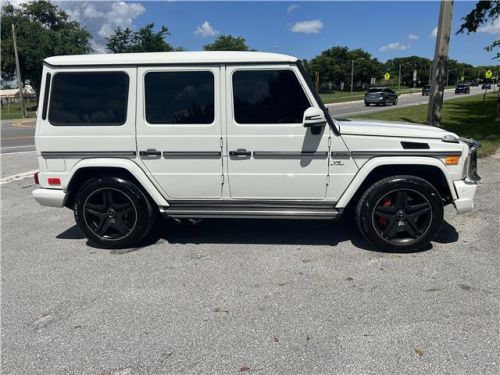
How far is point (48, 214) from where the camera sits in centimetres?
600

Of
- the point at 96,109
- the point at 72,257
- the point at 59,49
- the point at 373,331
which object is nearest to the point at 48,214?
the point at 72,257

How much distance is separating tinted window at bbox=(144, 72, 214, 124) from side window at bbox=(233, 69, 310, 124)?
0.98 feet

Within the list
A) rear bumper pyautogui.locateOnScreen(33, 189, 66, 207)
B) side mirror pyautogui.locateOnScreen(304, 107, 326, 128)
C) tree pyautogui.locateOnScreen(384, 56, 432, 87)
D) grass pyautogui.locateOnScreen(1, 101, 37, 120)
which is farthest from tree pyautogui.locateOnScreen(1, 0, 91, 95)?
tree pyautogui.locateOnScreen(384, 56, 432, 87)

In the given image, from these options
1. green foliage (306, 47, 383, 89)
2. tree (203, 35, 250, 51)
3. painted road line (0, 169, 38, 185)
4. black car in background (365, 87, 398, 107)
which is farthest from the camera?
green foliage (306, 47, 383, 89)

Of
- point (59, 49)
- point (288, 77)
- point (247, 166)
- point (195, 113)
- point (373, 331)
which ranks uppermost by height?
point (59, 49)

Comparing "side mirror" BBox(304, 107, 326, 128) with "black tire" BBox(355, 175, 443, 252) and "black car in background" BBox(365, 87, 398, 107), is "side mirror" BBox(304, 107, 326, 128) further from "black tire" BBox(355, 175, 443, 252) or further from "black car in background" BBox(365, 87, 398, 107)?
"black car in background" BBox(365, 87, 398, 107)

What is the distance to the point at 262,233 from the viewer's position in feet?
16.2

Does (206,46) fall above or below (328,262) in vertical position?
above

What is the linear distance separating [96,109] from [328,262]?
2918 millimetres

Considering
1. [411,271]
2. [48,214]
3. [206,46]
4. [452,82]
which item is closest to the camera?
[411,271]

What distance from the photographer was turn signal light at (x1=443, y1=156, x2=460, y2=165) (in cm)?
404

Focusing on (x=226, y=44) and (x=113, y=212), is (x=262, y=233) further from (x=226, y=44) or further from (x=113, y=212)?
(x=226, y=44)

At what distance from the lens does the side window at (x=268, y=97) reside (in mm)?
4055

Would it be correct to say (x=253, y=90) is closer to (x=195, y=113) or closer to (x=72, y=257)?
(x=195, y=113)
